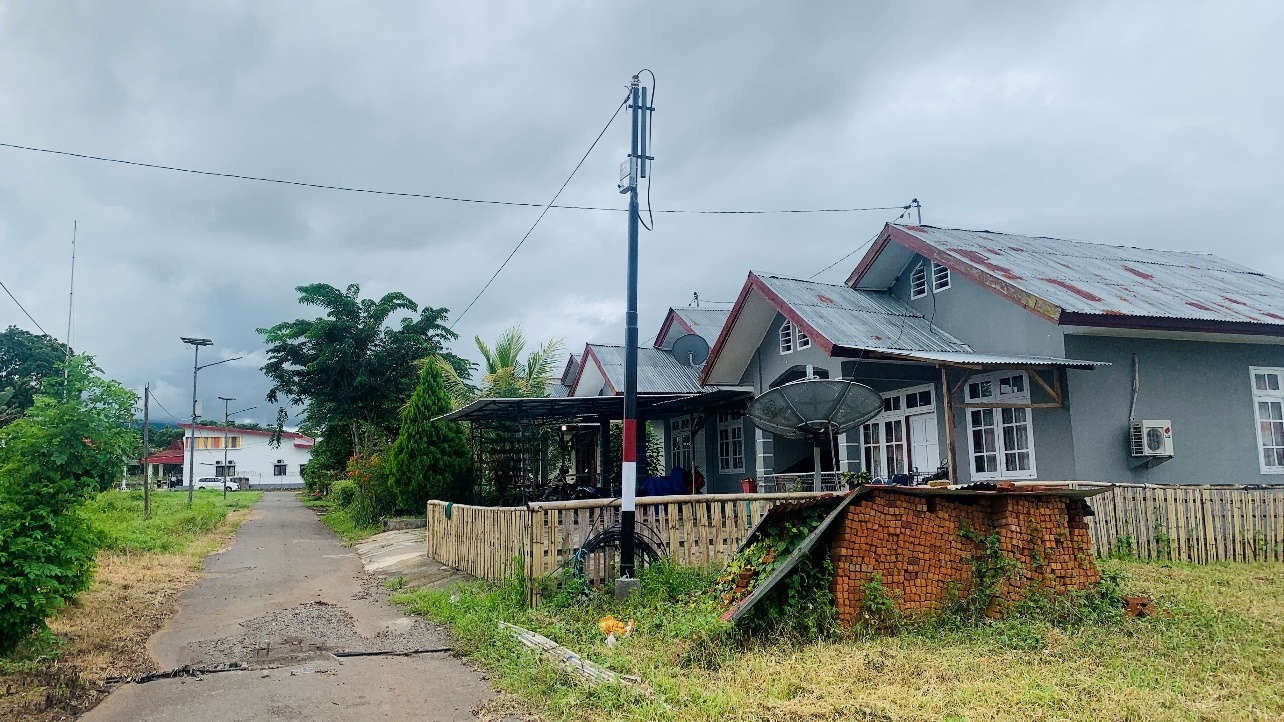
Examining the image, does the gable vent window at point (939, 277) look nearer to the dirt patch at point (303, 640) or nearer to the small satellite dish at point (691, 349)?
the small satellite dish at point (691, 349)

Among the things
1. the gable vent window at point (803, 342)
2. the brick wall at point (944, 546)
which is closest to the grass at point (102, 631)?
the brick wall at point (944, 546)

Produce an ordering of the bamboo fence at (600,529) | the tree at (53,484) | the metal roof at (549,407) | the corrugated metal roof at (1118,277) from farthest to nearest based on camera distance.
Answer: the metal roof at (549,407)
the corrugated metal roof at (1118,277)
the bamboo fence at (600,529)
the tree at (53,484)

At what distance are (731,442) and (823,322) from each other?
21.6ft

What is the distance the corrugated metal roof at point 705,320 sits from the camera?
23.3 metres

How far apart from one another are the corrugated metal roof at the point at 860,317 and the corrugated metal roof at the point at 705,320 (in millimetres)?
5770

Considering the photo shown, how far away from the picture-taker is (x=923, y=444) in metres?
15.1

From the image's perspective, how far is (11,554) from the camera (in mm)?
6887

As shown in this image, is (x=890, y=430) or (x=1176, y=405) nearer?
(x=1176, y=405)

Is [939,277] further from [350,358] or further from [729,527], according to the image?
[350,358]

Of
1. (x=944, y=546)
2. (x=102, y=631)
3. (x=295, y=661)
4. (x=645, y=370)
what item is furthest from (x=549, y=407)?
(x=944, y=546)

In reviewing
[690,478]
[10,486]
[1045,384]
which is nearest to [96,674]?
[10,486]

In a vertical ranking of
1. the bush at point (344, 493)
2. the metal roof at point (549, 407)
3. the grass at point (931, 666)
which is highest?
the metal roof at point (549, 407)

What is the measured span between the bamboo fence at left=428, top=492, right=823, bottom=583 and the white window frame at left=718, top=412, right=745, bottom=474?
936 cm

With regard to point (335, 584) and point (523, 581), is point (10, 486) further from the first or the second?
point (335, 584)
